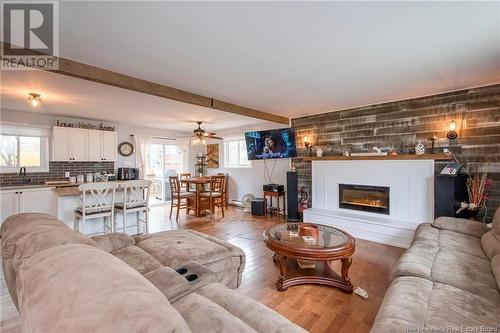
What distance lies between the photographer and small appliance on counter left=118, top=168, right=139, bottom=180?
5696 millimetres

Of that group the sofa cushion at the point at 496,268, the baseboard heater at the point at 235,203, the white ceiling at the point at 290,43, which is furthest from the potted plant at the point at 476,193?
the baseboard heater at the point at 235,203

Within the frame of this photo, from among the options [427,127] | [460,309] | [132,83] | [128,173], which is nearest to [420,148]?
[427,127]

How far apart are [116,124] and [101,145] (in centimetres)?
75

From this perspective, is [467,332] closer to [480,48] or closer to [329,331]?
[329,331]

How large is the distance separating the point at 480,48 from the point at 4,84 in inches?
217

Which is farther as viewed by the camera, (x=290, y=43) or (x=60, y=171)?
(x=60, y=171)

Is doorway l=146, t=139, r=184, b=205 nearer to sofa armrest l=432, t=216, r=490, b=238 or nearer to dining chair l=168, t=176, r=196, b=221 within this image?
dining chair l=168, t=176, r=196, b=221

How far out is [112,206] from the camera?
3521 mm

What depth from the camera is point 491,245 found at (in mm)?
2006

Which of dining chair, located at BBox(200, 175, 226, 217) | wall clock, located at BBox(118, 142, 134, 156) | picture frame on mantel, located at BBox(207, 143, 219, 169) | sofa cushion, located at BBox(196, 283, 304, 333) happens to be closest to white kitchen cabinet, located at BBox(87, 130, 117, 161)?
wall clock, located at BBox(118, 142, 134, 156)

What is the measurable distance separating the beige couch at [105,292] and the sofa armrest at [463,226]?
265 cm

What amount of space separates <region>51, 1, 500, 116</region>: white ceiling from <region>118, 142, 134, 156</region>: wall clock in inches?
141

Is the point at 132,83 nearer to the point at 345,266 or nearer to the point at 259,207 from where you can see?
the point at 345,266

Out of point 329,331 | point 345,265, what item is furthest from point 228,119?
point 329,331
